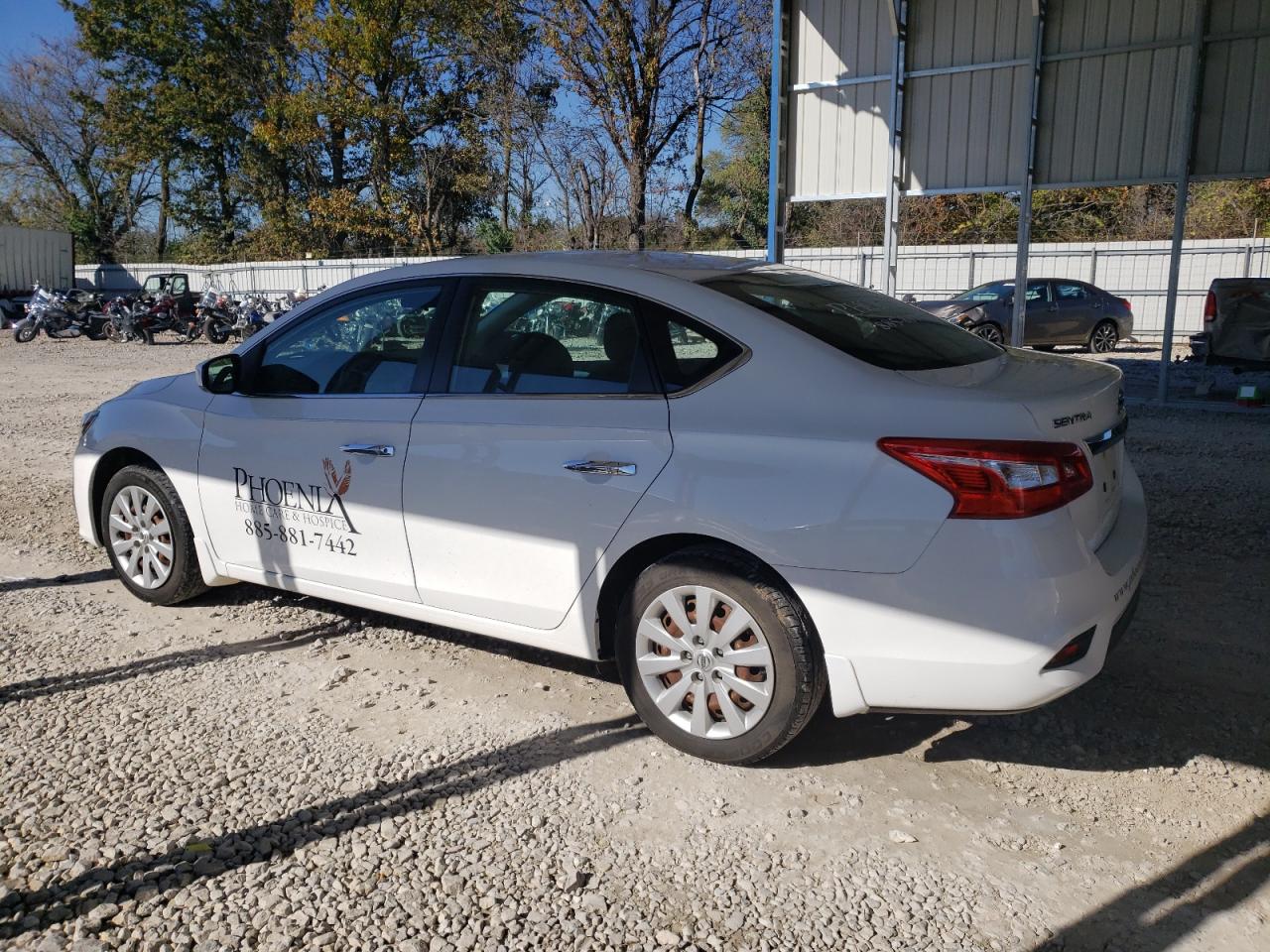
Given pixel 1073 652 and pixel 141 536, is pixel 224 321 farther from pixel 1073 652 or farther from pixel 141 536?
pixel 1073 652

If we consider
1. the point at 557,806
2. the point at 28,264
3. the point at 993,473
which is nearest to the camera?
the point at 993,473

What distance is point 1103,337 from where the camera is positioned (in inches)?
763

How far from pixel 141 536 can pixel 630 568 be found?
2.72 meters

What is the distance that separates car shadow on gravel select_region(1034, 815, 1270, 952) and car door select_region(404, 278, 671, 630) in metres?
1.71

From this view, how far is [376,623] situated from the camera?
185 inches

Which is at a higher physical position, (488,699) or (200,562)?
(200,562)

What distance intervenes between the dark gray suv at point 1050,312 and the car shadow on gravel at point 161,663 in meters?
16.1

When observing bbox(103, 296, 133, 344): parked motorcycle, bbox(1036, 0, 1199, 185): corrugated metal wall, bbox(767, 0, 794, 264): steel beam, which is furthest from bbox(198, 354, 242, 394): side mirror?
bbox(103, 296, 133, 344): parked motorcycle

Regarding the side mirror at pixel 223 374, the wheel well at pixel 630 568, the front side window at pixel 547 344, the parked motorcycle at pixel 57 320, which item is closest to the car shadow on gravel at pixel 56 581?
the side mirror at pixel 223 374

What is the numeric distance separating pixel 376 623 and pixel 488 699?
3.41 ft

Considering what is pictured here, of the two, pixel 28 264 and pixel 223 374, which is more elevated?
pixel 28 264

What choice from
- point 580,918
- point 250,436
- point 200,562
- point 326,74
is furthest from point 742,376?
point 326,74

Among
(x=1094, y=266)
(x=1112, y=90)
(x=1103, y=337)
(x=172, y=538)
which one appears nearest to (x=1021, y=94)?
(x=1112, y=90)

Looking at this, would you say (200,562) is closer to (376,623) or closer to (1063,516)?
(376,623)
